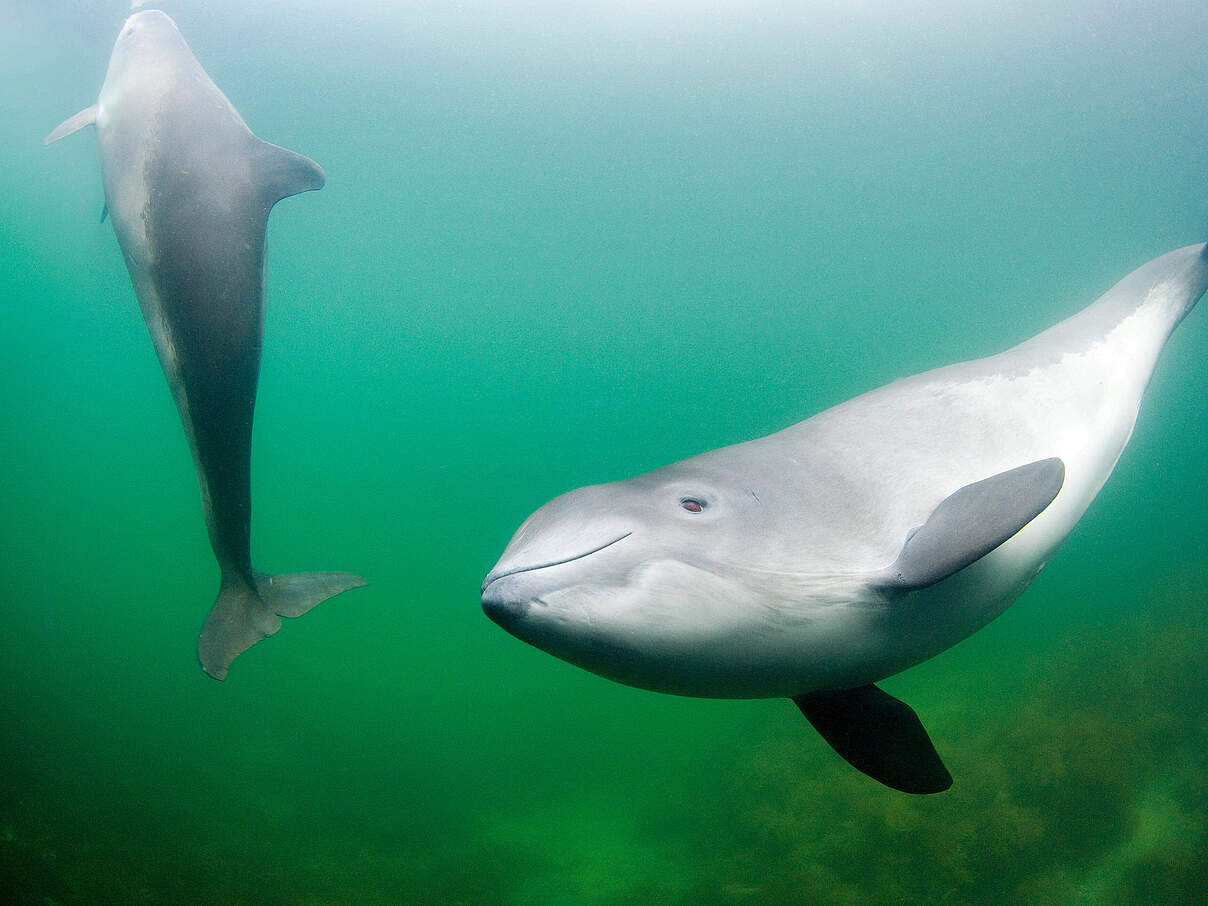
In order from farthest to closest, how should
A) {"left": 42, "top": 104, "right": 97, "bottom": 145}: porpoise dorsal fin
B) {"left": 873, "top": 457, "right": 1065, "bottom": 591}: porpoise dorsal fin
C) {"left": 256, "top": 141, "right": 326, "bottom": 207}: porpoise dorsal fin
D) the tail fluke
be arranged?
1. the tail fluke
2. {"left": 42, "top": 104, "right": 97, "bottom": 145}: porpoise dorsal fin
3. {"left": 256, "top": 141, "right": 326, "bottom": 207}: porpoise dorsal fin
4. {"left": 873, "top": 457, "right": 1065, "bottom": 591}: porpoise dorsal fin

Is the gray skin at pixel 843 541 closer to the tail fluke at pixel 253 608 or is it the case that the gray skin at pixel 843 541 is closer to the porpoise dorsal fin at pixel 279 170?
the porpoise dorsal fin at pixel 279 170

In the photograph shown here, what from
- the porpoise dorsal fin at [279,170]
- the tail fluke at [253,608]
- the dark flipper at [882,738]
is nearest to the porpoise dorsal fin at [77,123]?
the porpoise dorsal fin at [279,170]

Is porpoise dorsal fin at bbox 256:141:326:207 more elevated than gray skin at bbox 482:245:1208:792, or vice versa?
porpoise dorsal fin at bbox 256:141:326:207

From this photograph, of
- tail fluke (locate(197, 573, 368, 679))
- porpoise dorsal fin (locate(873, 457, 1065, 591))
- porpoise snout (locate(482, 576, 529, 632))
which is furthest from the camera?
tail fluke (locate(197, 573, 368, 679))

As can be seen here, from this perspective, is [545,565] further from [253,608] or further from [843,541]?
[253,608]

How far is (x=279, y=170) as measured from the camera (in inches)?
148

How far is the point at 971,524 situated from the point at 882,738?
1.25 m

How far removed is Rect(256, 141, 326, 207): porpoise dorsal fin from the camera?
3.69m

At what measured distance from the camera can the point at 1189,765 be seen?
784 centimetres

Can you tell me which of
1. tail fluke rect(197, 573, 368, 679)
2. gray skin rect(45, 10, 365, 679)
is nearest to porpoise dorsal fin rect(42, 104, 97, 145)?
gray skin rect(45, 10, 365, 679)

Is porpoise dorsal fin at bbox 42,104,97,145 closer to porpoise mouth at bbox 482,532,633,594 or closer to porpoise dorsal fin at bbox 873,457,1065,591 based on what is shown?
porpoise mouth at bbox 482,532,633,594

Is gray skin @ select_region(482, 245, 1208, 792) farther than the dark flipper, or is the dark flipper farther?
the dark flipper

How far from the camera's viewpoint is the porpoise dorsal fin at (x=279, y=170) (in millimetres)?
3689

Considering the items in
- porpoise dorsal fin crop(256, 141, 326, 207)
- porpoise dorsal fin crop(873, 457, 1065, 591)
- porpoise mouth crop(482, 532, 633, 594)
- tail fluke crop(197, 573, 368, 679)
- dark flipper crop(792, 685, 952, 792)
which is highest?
porpoise dorsal fin crop(256, 141, 326, 207)
